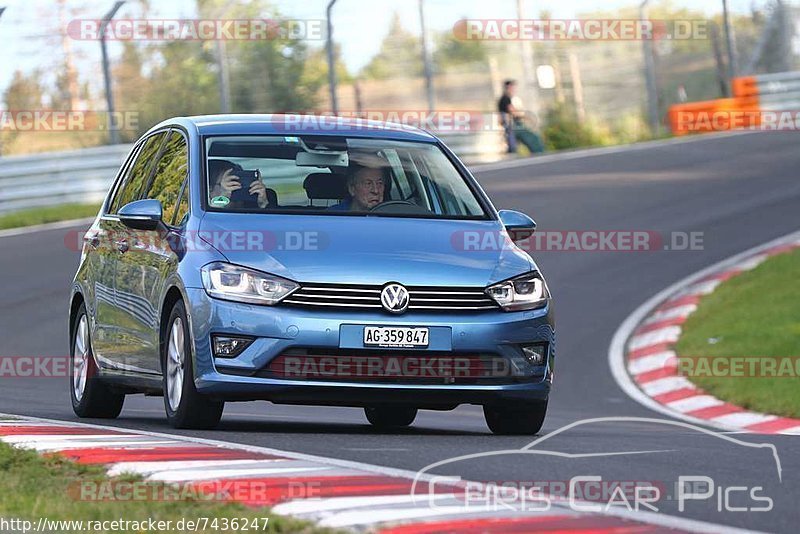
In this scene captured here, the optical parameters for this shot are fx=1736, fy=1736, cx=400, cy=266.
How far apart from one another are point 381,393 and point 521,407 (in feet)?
2.94

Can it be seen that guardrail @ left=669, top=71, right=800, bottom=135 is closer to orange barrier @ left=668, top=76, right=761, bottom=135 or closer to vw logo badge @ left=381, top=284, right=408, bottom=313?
orange barrier @ left=668, top=76, right=761, bottom=135

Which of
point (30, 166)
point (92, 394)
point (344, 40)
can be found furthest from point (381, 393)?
point (344, 40)

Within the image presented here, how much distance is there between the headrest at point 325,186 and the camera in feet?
29.9

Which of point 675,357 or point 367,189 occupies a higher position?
point 367,189

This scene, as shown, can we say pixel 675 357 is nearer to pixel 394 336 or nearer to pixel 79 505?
pixel 394 336

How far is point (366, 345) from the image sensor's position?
8.22 metres

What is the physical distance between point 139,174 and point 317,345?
245cm

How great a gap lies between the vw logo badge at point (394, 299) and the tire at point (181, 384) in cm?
96

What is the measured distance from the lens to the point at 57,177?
24234 mm

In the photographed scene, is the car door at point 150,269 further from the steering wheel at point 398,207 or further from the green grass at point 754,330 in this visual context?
the green grass at point 754,330

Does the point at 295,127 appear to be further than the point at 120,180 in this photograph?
No

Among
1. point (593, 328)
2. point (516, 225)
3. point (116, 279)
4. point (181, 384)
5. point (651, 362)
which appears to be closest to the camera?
point (181, 384)

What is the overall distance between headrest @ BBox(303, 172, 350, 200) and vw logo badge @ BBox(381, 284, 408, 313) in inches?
40.3

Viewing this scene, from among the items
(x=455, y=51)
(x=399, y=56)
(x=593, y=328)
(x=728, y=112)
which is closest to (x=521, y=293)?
(x=593, y=328)
